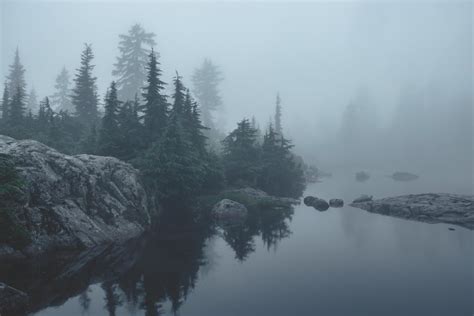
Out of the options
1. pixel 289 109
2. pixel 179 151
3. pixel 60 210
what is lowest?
pixel 60 210

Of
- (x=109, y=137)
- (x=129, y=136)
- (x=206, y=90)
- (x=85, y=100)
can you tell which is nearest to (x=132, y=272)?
(x=109, y=137)

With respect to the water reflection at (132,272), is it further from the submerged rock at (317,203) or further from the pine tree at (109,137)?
the submerged rock at (317,203)

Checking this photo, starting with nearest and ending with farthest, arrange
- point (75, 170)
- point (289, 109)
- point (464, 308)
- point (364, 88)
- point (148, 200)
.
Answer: point (464, 308)
point (75, 170)
point (148, 200)
point (364, 88)
point (289, 109)

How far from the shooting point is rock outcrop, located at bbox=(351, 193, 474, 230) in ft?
77.8

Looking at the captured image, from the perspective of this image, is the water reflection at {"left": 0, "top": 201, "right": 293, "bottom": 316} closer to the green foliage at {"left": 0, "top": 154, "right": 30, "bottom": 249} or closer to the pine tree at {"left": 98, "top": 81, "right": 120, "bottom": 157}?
the green foliage at {"left": 0, "top": 154, "right": 30, "bottom": 249}

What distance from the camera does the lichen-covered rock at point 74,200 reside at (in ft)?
51.4

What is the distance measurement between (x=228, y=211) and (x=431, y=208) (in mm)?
16650

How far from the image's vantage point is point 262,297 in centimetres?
1207

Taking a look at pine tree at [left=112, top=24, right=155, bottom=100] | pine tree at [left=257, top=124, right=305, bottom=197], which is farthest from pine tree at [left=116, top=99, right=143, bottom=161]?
pine tree at [left=112, top=24, right=155, bottom=100]

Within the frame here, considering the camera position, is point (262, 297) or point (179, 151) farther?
point (179, 151)

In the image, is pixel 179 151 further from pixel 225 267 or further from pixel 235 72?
pixel 235 72

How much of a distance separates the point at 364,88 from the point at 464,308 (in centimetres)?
12336

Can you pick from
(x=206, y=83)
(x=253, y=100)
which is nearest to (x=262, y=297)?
(x=206, y=83)

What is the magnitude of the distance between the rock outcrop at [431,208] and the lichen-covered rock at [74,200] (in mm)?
20305
